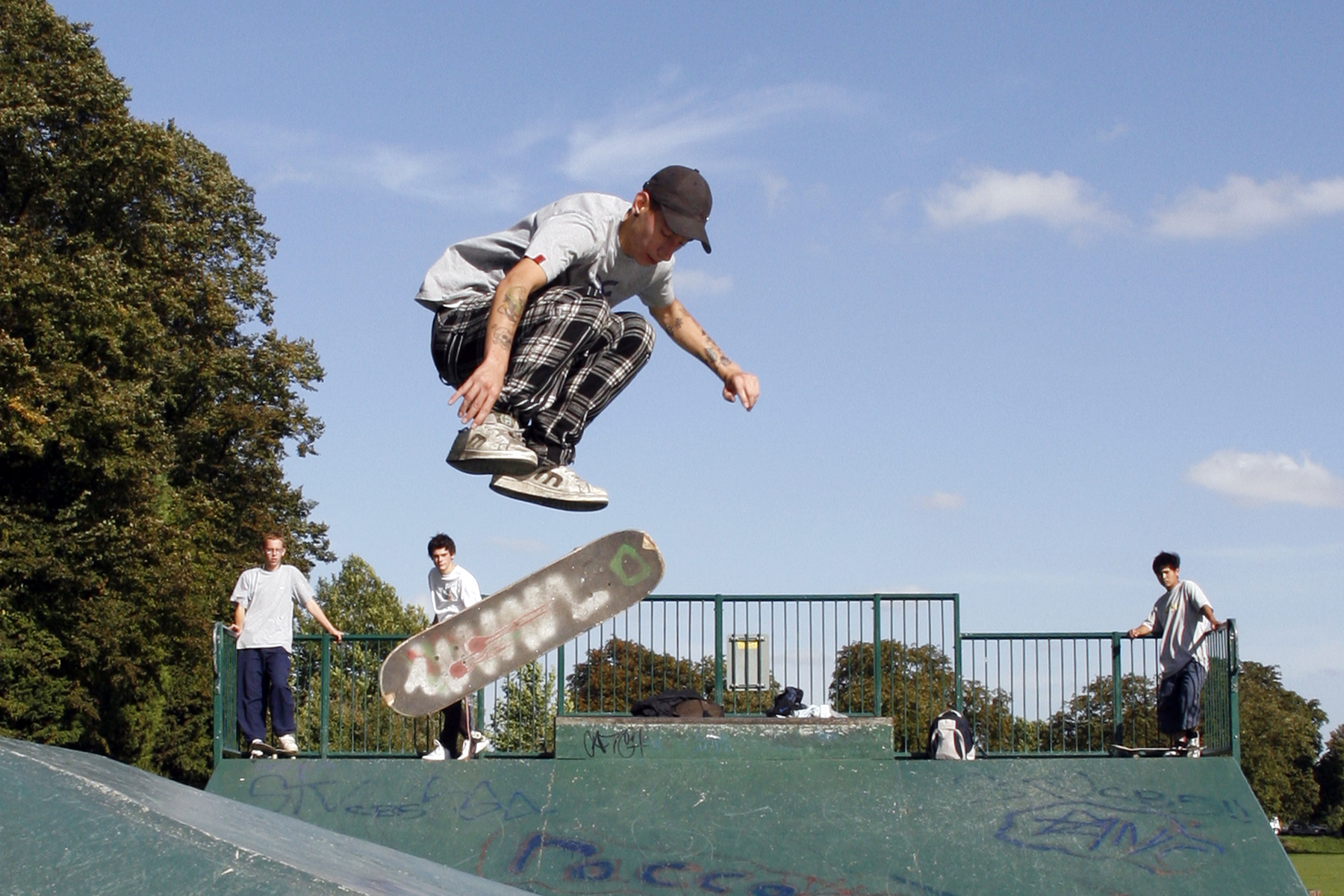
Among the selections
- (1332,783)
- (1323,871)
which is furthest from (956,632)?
(1332,783)

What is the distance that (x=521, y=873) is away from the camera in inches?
387

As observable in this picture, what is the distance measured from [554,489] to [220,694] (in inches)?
283

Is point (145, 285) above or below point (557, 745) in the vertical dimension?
above

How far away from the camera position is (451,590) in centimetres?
1081

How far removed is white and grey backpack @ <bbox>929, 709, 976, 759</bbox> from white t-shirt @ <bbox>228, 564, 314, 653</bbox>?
511cm

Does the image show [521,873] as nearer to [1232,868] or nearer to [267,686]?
[267,686]

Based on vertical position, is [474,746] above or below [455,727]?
below

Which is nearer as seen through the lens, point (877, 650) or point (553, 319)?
point (553, 319)

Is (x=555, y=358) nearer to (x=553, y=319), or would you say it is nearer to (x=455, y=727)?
(x=553, y=319)

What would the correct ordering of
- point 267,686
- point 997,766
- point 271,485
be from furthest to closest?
point 271,485 < point 267,686 < point 997,766

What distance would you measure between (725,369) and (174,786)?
9.04 feet

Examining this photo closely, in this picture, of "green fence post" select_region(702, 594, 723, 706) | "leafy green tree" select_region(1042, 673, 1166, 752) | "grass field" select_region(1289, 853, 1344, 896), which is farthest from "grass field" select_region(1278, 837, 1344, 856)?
"green fence post" select_region(702, 594, 723, 706)

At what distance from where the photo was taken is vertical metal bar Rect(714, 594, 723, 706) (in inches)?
450

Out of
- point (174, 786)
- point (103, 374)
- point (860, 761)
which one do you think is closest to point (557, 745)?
point (860, 761)
